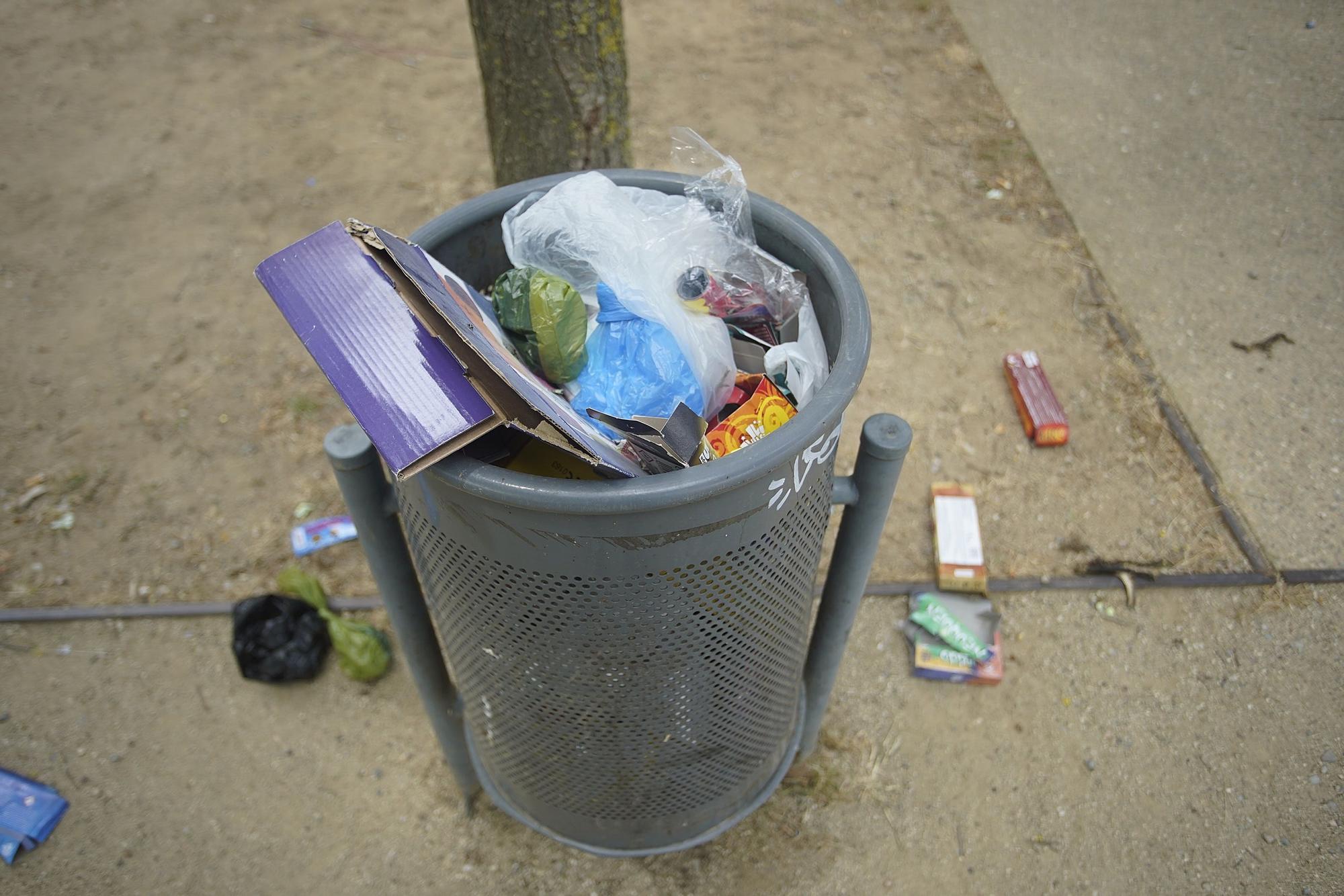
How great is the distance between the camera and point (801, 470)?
135 cm

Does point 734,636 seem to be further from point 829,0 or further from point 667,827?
point 829,0

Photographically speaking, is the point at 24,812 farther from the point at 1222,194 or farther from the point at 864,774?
the point at 1222,194

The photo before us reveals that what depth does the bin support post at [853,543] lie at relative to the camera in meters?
1.53

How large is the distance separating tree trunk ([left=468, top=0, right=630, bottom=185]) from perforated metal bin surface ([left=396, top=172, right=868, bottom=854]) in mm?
687

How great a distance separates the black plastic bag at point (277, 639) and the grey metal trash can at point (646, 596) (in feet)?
2.18

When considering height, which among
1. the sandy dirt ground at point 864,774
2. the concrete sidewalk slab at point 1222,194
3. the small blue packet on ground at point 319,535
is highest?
the concrete sidewalk slab at point 1222,194

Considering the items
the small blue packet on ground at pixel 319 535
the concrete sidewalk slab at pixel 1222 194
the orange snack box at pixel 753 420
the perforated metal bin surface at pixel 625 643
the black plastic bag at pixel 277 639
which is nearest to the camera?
the perforated metal bin surface at pixel 625 643

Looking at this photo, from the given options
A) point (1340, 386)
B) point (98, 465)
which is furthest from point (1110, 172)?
point (98, 465)

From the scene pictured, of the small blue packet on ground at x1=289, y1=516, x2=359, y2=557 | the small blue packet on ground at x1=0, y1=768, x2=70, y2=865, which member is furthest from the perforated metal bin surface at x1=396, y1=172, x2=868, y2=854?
the small blue packet on ground at x1=0, y1=768, x2=70, y2=865

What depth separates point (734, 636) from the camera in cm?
154

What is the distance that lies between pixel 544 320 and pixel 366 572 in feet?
5.38

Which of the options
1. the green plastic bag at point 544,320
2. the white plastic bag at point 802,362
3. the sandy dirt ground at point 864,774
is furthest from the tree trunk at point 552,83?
the sandy dirt ground at point 864,774

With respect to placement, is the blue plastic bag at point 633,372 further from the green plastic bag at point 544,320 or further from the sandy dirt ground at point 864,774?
the sandy dirt ground at point 864,774

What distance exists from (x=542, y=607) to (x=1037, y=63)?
4.65 metres
